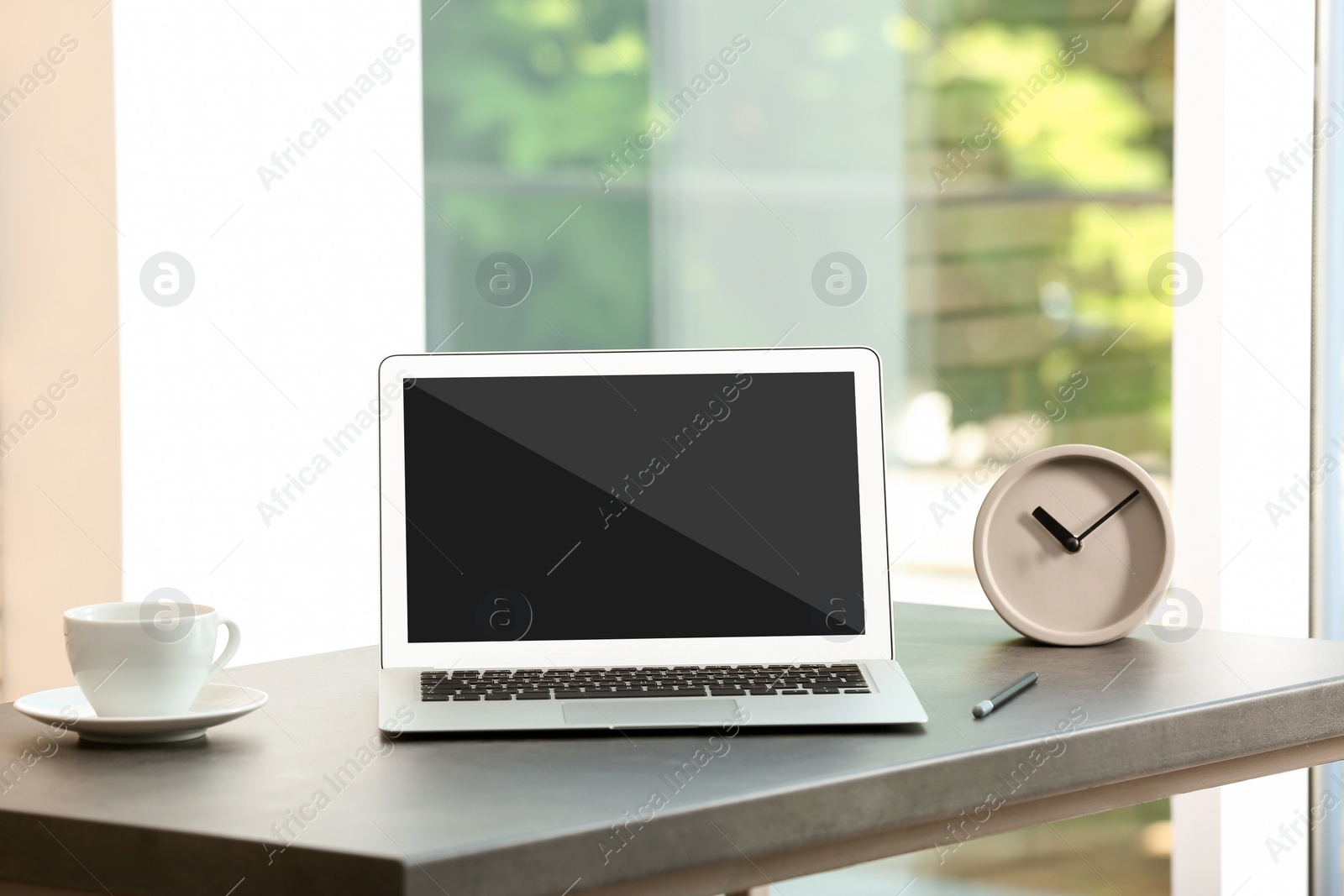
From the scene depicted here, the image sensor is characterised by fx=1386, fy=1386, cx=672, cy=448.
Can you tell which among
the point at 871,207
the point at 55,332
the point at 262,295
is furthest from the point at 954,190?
the point at 55,332

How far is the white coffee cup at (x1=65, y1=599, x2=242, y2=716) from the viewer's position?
99 cm

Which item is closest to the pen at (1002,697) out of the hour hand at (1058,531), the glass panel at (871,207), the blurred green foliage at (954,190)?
the hour hand at (1058,531)

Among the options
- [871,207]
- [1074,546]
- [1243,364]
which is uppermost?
[871,207]

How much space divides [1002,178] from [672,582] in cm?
261

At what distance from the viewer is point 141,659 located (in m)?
0.99

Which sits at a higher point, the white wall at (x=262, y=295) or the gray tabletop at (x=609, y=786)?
the white wall at (x=262, y=295)

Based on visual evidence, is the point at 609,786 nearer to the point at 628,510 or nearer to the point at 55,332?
the point at 628,510

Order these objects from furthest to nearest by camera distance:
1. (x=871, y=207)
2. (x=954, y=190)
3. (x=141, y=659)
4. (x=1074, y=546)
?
(x=954, y=190) → (x=871, y=207) → (x=1074, y=546) → (x=141, y=659)

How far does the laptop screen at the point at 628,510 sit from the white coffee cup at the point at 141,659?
209 millimetres

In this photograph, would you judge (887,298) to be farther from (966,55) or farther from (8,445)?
(8,445)

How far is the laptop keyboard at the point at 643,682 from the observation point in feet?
3.58

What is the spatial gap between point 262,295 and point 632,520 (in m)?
1.28

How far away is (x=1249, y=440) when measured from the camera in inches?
97.9

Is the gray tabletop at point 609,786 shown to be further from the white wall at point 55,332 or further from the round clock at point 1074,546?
the white wall at point 55,332
